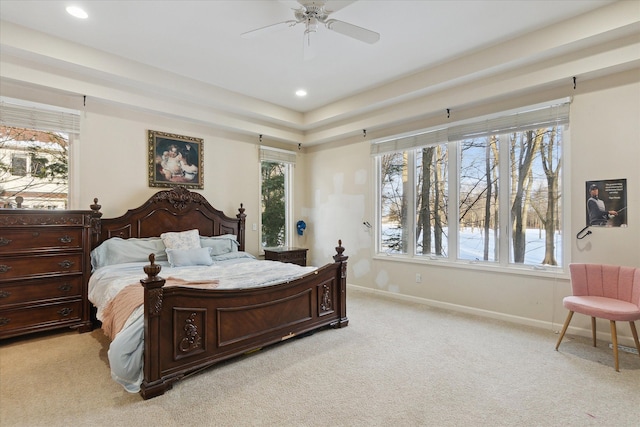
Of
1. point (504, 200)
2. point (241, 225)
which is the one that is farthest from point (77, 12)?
point (504, 200)

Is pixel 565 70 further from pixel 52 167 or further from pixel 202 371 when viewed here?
pixel 52 167

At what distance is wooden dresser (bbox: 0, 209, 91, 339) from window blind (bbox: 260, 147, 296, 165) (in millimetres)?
2795

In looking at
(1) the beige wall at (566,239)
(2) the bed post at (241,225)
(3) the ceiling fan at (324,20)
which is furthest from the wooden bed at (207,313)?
(3) the ceiling fan at (324,20)

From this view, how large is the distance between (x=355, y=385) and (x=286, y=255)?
3.02 m

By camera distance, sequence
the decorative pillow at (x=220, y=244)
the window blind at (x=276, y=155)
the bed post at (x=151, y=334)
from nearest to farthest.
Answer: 1. the bed post at (x=151, y=334)
2. the decorative pillow at (x=220, y=244)
3. the window blind at (x=276, y=155)

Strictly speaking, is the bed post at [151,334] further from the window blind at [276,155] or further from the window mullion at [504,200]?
the window mullion at [504,200]

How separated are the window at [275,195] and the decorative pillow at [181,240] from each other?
1.55 meters

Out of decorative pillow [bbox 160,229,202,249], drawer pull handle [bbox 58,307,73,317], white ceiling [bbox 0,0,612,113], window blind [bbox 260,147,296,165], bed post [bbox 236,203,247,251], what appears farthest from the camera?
window blind [bbox 260,147,296,165]

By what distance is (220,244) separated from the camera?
4547mm

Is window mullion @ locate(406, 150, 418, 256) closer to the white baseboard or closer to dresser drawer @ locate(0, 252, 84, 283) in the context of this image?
the white baseboard

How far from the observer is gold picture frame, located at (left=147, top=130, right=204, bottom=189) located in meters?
4.37

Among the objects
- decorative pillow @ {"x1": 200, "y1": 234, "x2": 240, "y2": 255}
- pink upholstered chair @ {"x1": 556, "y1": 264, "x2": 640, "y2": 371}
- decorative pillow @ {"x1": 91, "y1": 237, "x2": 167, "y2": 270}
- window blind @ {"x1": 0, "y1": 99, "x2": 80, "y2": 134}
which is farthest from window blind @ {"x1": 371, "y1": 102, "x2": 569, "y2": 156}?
window blind @ {"x1": 0, "y1": 99, "x2": 80, "y2": 134}

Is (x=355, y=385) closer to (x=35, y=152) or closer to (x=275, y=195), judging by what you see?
(x=275, y=195)

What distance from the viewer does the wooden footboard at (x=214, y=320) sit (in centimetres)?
220
